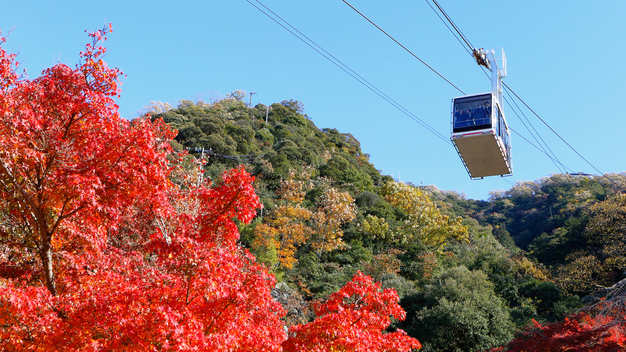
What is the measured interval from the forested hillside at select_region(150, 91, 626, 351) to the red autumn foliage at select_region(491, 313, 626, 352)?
589 centimetres

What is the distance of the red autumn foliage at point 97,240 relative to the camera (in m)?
5.80

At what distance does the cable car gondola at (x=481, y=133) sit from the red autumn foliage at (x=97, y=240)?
26.3 feet

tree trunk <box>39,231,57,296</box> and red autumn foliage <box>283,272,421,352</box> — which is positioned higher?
tree trunk <box>39,231,57,296</box>

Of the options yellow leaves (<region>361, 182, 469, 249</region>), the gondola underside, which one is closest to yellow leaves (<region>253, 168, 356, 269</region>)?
yellow leaves (<region>361, 182, 469, 249</region>)

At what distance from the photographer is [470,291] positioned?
71.8 ft

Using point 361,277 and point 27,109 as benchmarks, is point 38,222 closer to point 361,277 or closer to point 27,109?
point 27,109

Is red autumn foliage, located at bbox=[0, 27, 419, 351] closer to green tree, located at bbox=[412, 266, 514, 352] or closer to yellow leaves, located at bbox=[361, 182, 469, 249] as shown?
green tree, located at bbox=[412, 266, 514, 352]

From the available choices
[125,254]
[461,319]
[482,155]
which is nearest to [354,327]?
[125,254]

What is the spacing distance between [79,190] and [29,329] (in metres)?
1.87

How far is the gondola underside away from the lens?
13.6 metres

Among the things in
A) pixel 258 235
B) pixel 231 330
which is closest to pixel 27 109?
pixel 231 330

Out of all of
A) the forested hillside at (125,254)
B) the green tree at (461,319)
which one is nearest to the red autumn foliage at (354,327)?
the forested hillside at (125,254)

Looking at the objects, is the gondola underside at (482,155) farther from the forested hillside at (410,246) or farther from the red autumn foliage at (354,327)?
the forested hillside at (410,246)

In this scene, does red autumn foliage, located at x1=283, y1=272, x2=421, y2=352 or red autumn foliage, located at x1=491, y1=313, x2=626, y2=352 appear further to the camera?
red autumn foliage, located at x1=491, y1=313, x2=626, y2=352
